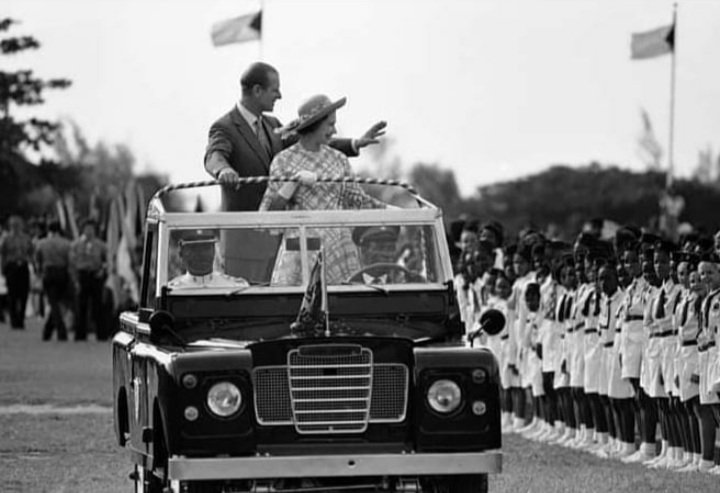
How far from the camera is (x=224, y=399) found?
1309cm

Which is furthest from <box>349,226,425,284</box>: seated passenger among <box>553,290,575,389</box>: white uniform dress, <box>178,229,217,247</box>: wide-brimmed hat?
<box>553,290,575,389</box>: white uniform dress

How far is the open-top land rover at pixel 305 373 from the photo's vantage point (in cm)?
1305

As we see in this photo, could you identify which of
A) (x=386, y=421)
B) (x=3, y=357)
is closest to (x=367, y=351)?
(x=386, y=421)

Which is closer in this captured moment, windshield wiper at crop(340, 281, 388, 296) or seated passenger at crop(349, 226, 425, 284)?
windshield wiper at crop(340, 281, 388, 296)

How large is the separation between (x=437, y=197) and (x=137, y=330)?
109973 mm

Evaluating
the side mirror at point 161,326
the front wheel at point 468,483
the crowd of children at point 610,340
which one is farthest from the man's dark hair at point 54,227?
the front wheel at point 468,483

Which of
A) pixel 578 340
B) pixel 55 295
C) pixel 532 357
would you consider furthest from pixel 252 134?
pixel 55 295

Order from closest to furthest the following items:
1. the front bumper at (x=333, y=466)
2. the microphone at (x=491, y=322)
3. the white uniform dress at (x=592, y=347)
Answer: the front bumper at (x=333, y=466) < the microphone at (x=491, y=322) < the white uniform dress at (x=592, y=347)

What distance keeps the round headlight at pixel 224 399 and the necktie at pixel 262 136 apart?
129 inches

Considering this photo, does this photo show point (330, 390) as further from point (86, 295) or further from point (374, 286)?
point (86, 295)

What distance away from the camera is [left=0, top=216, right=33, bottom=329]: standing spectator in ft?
147

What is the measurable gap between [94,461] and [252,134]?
496cm

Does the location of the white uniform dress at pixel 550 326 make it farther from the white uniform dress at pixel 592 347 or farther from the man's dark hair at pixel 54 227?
the man's dark hair at pixel 54 227

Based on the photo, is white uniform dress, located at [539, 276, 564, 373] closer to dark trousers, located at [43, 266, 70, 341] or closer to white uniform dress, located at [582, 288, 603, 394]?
white uniform dress, located at [582, 288, 603, 394]
